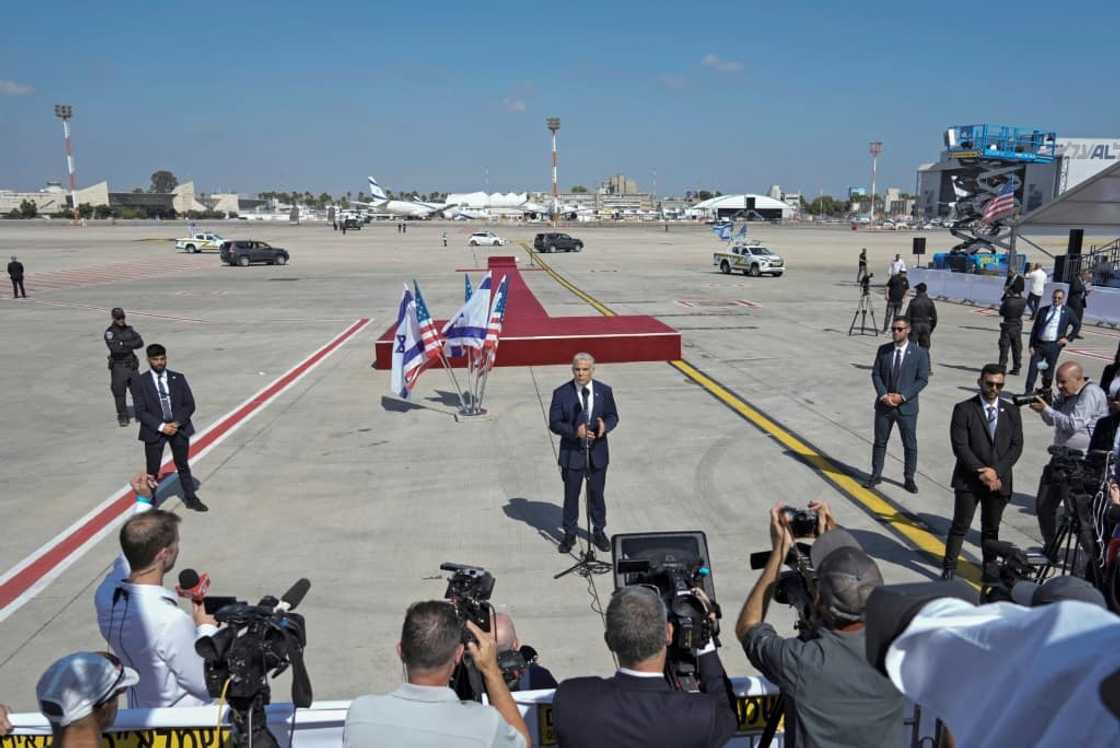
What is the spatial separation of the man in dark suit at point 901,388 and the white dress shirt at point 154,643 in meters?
7.22

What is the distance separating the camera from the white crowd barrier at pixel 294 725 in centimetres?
320

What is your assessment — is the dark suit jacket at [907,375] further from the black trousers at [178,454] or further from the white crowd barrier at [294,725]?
the black trousers at [178,454]

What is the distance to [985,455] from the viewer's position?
6.43m

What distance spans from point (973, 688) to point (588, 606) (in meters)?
5.22

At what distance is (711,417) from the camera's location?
11.9 m

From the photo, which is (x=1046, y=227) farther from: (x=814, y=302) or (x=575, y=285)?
(x=575, y=285)

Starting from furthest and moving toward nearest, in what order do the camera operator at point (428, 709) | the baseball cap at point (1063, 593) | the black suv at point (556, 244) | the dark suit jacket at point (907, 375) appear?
1. the black suv at point (556, 244)
2. the dark suit jacket at point (907, 375)
3. the camera operator at point (428, 709)
4. the baseball cap at point (1063, 593)

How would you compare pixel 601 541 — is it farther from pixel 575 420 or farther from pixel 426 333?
pixel 426 333

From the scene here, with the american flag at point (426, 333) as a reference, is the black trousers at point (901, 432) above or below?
below

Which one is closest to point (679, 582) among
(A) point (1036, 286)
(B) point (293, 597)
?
(B) point (293, 597)

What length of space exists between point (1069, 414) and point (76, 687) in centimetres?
773

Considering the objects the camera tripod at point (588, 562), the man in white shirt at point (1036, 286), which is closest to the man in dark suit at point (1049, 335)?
the man in white shirt at point (1036, 286)

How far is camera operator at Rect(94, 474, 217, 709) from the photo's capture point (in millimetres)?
3619

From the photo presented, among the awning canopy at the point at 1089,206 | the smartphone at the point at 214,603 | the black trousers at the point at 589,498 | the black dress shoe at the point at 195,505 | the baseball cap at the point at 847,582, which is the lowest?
the black dress shoe at the point at 195,505
